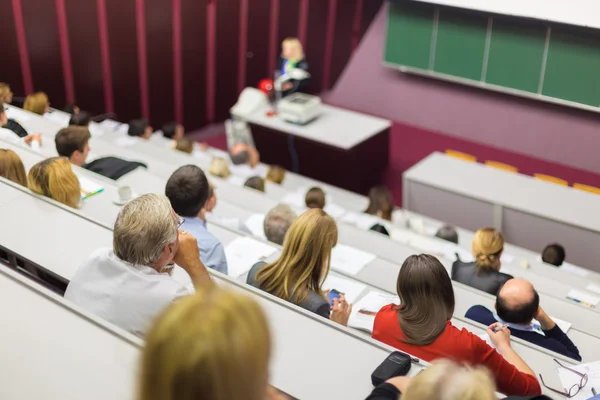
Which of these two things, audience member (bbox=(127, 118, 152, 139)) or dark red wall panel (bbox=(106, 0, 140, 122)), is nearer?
audience member (bbox=(127, 118, 152, 139))

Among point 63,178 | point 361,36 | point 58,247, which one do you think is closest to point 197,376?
point 58,247

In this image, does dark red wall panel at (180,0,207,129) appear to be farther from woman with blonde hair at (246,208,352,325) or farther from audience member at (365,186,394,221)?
woman with blonde hair at (246,208,352,325)

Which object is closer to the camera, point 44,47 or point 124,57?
point 44,47

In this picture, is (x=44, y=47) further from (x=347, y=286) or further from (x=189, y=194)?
(x=347, y=286)

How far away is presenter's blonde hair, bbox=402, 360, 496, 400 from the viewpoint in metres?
1.39

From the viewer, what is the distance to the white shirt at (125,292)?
248 cm

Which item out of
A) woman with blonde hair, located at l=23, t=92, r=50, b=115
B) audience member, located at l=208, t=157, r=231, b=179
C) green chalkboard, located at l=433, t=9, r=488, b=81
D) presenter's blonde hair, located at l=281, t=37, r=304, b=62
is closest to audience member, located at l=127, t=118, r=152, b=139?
woman with blonde hair, located at l=23, t=92, r=50, b=115

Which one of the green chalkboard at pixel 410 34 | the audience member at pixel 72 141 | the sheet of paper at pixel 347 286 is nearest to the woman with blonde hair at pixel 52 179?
the audience member at pixel 72 141

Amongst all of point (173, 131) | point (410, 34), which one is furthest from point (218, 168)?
point (410, 34)

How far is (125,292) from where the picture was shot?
2.49m

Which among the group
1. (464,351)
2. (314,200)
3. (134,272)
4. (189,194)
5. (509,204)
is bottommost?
(509,204)

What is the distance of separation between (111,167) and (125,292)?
2470mm

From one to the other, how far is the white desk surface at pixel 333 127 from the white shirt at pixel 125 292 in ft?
16.7

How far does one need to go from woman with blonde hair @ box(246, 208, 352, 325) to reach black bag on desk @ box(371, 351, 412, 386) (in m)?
0.54
